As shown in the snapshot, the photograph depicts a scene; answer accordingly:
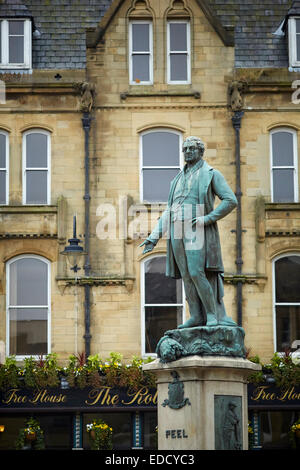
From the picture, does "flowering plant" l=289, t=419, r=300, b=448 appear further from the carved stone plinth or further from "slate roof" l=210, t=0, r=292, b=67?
the carved stone plinth

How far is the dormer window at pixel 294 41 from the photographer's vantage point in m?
29.5

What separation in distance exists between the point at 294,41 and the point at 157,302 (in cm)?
817

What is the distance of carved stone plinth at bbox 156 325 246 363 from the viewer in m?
14.8

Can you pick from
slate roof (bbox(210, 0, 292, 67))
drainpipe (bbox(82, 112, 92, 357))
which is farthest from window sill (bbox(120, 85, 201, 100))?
slate roof (bbox(210, 0, 292, 67))

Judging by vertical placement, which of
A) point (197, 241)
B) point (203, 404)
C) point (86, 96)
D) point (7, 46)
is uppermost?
point (7, 46)

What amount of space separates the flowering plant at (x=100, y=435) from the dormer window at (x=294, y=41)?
11.0 m

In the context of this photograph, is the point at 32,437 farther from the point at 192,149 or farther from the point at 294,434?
the point at 192,149

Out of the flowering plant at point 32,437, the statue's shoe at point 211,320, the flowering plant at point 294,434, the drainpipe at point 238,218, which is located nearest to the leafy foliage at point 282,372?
the flowering plant at point 294,434

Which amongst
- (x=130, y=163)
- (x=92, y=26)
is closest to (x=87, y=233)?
(x=130, y=163)

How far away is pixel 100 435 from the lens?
2669 cm

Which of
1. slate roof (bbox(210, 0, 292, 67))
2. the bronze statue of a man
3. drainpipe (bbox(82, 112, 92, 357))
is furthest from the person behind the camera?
slate roof (bbox(210, 0, 292, 67))

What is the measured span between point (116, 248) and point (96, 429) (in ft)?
15.4

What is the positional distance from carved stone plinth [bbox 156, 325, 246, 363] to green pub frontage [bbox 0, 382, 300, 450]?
1233 centimetres

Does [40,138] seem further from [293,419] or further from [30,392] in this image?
[293,419]
